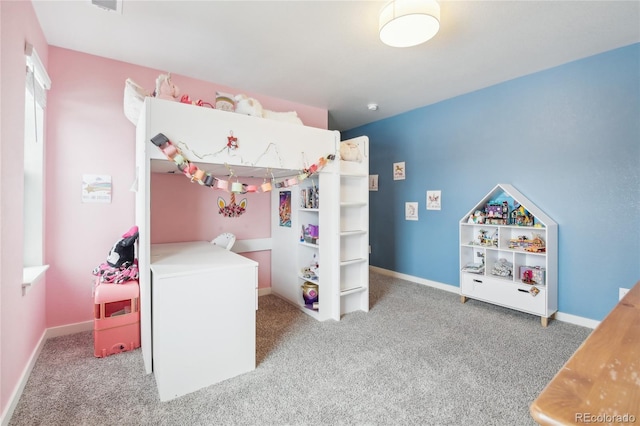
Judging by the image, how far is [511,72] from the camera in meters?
2.96

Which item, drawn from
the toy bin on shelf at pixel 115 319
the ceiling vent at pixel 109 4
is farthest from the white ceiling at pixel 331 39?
the toy bin on shelf at pixel 115 319

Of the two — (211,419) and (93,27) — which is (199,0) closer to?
(93,27)

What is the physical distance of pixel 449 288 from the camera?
12.2ft

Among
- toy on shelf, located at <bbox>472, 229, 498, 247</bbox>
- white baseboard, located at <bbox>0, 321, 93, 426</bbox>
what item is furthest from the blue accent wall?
white baseboard, located at <bbox>0, 321, 93, 426</bbox>

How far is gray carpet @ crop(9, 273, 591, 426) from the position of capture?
1577mm

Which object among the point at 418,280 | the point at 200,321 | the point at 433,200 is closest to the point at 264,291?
the point at 200,321

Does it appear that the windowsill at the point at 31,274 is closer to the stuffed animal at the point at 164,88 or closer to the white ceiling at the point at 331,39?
the stuffed animal at the point at 164,88

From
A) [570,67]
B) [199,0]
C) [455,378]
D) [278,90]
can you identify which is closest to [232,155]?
[199,0]

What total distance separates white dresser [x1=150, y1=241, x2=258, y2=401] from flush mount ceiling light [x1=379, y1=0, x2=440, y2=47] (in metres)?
1.78

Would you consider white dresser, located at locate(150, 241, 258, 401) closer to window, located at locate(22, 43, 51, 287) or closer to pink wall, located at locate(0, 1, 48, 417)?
pink wall, located at locate(0, 1, 48, 417)

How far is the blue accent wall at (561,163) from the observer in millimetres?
2510

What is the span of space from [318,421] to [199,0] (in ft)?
8.55

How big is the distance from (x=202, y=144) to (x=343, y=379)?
1780mm

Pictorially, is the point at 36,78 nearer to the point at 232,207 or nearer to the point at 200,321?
the point at 232,207
